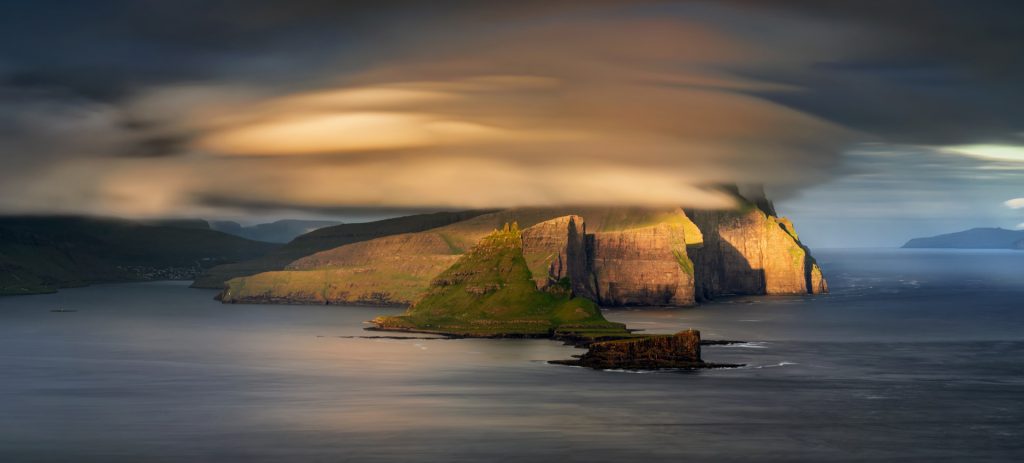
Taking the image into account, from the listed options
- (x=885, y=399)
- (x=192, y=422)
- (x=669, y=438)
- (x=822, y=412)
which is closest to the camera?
(x=669, y=438)

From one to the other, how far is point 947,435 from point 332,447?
72.7m

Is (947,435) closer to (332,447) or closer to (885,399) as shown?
(885,399)

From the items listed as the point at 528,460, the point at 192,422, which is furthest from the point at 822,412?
the point at 192,422

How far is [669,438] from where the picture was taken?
496ft

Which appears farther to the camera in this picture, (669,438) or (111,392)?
(111,392)

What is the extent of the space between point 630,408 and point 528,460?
137ft

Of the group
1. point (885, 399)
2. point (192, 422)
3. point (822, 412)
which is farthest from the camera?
point (885, 399)

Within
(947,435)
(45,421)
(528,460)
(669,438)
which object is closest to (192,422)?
(45,421)

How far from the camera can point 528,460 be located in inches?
5359

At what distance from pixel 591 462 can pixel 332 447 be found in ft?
93.8

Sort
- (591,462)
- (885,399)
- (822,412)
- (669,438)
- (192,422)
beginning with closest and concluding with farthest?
(591,462), (669,438), (192,422), (822,412), (885,399)

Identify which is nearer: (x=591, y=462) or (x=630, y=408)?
(x=591, y=462)

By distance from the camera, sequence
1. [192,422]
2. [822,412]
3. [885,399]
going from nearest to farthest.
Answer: [192,422] → [822,412] → [885,399]

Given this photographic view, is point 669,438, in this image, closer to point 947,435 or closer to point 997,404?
point 947,435
